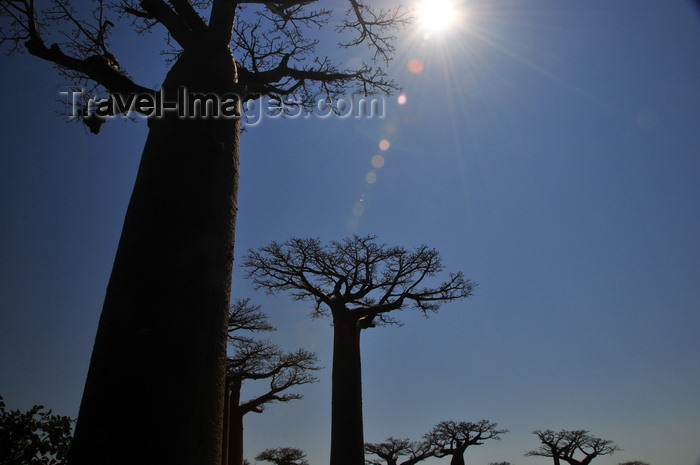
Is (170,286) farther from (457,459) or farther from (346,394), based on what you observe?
(457,459)

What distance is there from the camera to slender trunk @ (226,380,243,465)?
379 inches

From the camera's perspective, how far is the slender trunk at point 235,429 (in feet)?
31.6

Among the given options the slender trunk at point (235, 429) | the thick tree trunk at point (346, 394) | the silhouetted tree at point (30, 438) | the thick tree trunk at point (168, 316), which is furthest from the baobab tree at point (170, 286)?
the slender trunk at point (235, 429)

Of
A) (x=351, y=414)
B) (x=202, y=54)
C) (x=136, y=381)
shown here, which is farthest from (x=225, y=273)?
(x=351, y=414)

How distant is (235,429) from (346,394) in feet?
15.0

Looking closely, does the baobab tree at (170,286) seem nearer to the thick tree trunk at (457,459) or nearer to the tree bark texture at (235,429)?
the tree bark texture at (235,429)

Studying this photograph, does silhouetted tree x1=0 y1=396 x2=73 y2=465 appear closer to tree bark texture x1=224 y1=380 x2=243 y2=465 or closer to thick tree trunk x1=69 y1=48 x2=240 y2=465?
thick tree trunk x1=69 y1=48 x2=240 y2=465

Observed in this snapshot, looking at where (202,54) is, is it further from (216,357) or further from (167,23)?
(216,357)

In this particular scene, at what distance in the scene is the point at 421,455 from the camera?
655 inches

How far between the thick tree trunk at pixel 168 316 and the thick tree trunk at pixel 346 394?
6.16m

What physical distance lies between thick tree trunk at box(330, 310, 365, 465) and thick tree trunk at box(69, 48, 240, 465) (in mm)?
6155

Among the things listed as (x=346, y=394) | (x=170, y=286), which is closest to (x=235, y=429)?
(x=346, y=394)

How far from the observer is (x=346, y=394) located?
702 cm

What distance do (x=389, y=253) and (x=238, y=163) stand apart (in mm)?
6990
